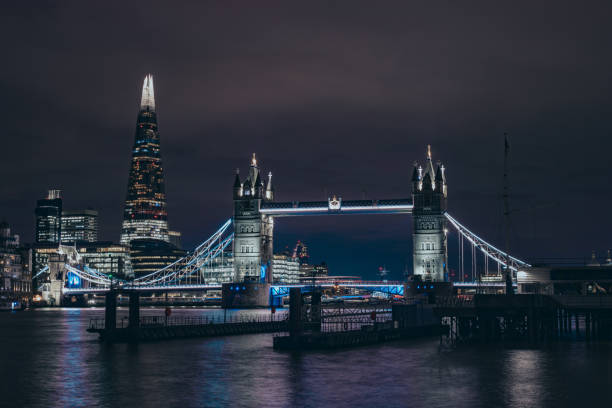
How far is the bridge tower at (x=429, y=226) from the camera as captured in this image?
174250 millimetres

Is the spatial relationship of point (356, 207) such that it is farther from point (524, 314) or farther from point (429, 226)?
point (524, 314)

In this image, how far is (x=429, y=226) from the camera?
6969 inches

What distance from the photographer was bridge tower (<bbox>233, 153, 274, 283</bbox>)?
186m

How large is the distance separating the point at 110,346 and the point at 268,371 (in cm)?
2453

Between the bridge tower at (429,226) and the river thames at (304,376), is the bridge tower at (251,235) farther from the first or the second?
the river thames at (304,376)

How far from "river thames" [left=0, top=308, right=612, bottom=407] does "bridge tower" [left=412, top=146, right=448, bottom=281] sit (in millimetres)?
94963

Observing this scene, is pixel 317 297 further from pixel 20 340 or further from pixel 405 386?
pixel 405 386

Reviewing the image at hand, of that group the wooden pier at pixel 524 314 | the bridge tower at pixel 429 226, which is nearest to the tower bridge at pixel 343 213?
the bridge tower at pixel 429 226

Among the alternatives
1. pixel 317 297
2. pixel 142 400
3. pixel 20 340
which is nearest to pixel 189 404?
pixel 142 400

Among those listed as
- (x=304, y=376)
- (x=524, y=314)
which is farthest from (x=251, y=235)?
(x=304, y=376)

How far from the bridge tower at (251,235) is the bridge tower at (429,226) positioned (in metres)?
33.9

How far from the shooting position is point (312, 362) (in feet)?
208

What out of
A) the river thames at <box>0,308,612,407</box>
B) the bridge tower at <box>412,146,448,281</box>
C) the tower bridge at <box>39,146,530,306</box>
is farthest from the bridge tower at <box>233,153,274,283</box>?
the river thames at <box>0,308,612,407</box>

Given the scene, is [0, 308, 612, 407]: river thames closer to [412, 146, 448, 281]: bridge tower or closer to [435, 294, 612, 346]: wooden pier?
[435, 294, 612, 346]: wooden pier
